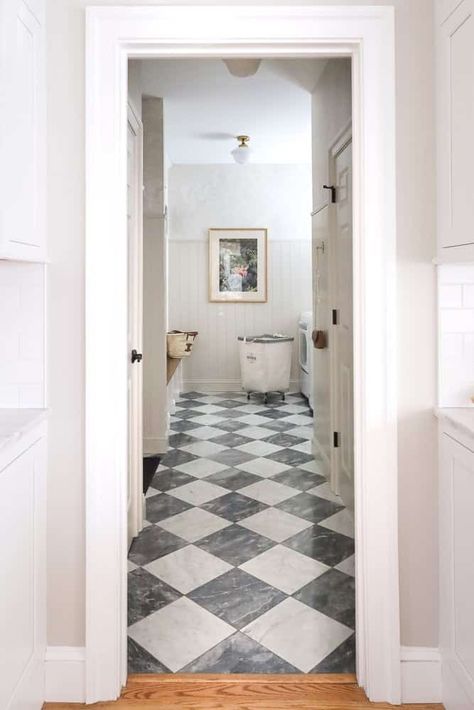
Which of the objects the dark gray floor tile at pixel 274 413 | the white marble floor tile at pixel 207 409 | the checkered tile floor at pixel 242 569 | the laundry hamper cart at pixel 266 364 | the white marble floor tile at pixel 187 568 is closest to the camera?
the checkered tile floor at pixel 242 569

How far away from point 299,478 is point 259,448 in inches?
31.8

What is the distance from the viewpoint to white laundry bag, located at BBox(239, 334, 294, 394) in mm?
6695

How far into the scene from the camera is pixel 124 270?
6.09ft

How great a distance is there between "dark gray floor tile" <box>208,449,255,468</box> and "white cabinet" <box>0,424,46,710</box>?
2.62 meters

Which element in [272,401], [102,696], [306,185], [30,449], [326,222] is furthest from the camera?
[306,185]

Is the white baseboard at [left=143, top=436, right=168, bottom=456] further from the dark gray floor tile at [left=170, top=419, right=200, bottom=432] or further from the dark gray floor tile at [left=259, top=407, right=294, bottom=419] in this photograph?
the dark gray floor tile at [left=259, top=407, right=294, bottom=419]

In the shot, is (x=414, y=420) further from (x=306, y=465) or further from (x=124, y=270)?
(x=306, y=465)

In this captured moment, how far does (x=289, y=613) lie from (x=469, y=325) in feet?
4.45

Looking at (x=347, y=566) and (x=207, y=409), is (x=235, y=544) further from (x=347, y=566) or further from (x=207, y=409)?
(x=207, y=409)

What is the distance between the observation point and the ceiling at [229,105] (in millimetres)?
4136

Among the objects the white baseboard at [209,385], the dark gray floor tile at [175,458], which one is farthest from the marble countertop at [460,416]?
the white baseboard at [209,385]

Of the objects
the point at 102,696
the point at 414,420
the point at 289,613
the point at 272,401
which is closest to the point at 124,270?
the point at 414,420

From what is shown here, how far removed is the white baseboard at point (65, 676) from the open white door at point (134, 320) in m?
1.16

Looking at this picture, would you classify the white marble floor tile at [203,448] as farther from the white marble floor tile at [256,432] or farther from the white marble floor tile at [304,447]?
the white marble floor tile at [304,447]
